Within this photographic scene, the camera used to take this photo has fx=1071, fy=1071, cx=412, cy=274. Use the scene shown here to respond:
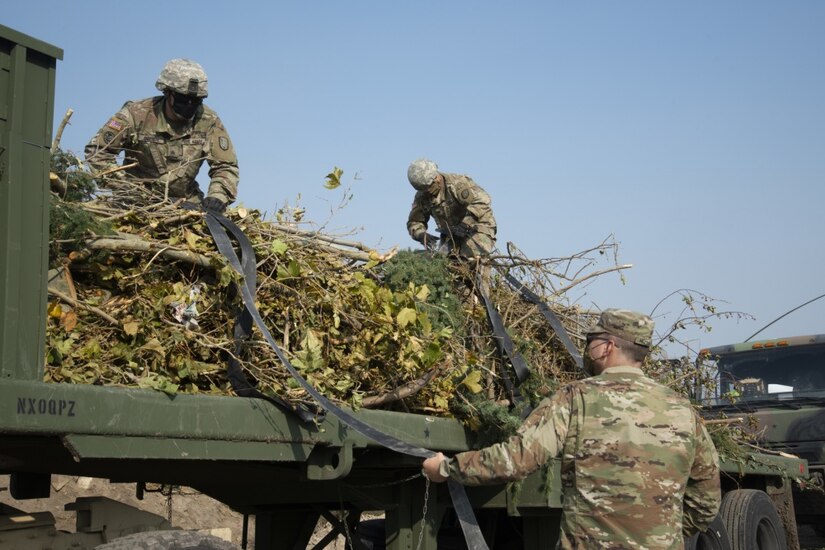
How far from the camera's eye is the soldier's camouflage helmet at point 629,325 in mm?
4410

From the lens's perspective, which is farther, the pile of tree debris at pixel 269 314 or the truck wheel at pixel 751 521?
the truck wheel at pixel 751 521

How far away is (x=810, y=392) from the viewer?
11.6 meters

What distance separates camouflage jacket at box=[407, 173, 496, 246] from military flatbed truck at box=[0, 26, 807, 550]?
8.40 feet

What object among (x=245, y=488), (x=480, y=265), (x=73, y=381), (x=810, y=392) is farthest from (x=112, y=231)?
(x=810, y=392)

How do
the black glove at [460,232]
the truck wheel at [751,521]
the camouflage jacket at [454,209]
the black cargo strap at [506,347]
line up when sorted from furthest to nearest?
the truck wheel at [751,521]
the camouflage jacket at [454,209]
the black glove at [460,232]
the black cargo strap at [506,347]

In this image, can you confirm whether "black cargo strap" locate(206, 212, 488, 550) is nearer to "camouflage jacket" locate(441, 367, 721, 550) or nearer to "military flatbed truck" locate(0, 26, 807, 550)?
"military flatbed truck" locate(0, 26, 807, 550)

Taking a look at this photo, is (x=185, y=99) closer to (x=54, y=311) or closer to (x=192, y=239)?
(x=192, y=239)

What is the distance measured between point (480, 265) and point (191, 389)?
2.85 m

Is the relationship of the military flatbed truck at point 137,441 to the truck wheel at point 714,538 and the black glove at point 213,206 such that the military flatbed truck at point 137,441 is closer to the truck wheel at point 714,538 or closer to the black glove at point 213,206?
the black glove at point 213,206

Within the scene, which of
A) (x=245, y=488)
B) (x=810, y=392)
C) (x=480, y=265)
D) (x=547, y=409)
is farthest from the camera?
(x=810, y=392)

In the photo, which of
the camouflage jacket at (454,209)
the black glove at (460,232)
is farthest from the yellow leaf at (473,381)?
the camouflage jacket at (454,209)

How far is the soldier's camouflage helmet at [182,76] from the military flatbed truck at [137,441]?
8.30 feet

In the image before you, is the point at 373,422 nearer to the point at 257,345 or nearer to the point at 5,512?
the point at 257,345

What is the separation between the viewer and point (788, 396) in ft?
38.1
